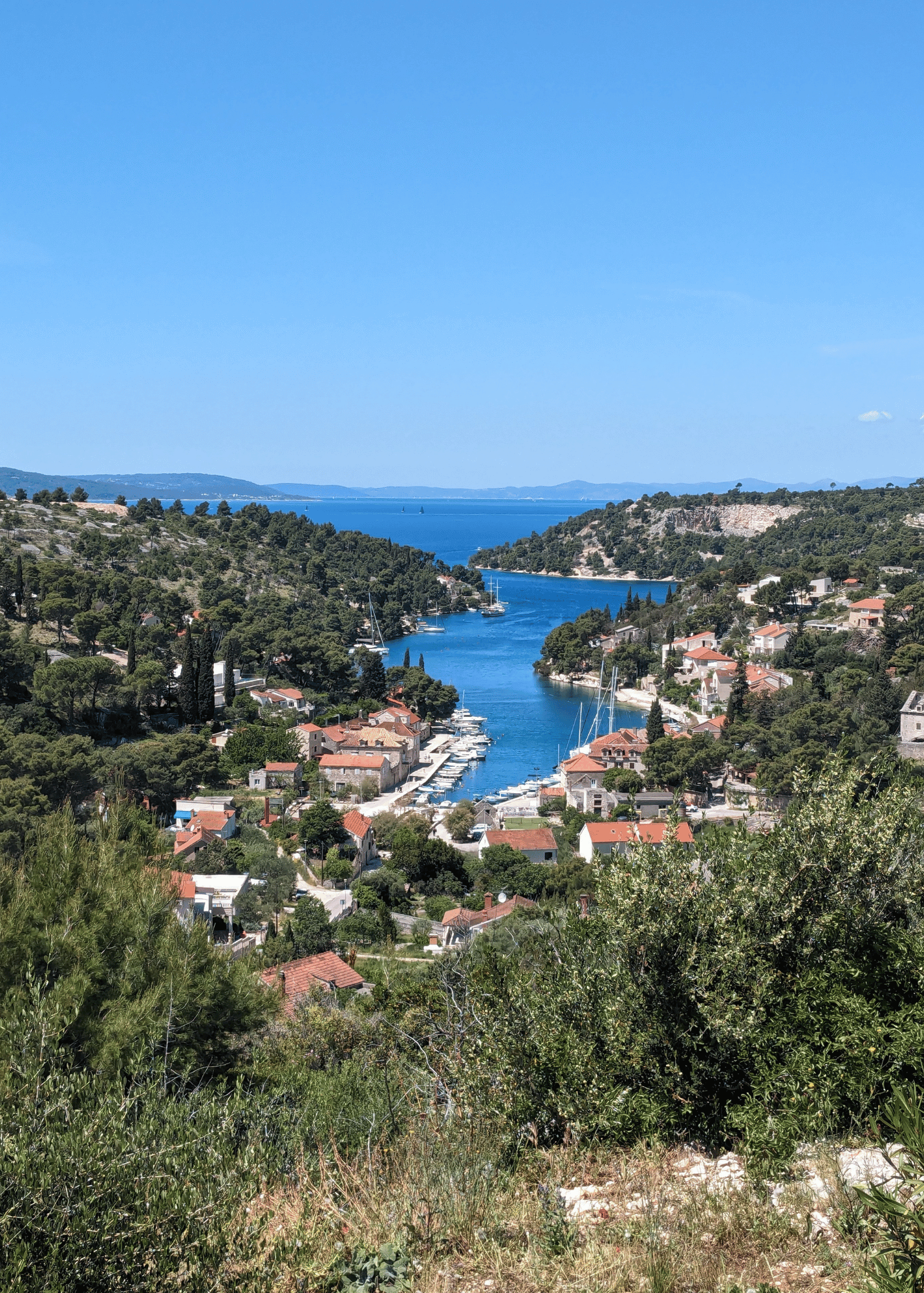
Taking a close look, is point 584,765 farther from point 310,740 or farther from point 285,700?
point 285,700

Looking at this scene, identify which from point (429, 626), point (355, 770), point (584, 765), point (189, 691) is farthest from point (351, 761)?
point (429, 626)

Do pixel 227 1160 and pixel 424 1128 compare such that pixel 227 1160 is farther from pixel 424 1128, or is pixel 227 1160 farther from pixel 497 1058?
pixel 497 1058

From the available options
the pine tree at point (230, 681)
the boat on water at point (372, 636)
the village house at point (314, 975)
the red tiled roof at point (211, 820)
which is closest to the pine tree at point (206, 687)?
the pine tree at point (230, 681)

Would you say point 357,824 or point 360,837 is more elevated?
point 357,824

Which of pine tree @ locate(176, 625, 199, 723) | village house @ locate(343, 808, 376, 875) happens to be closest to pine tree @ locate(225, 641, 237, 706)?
pine tree @ locate(176, 625, 199, 723)

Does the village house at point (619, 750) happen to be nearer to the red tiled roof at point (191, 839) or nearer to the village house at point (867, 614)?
the red tiled roof at point (191, 839)

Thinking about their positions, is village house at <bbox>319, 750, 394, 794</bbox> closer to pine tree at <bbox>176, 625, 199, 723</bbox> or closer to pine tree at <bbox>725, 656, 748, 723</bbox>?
pine tree at <bbox>176, 625, 199, 723</bbox>

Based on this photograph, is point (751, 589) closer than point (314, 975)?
No
